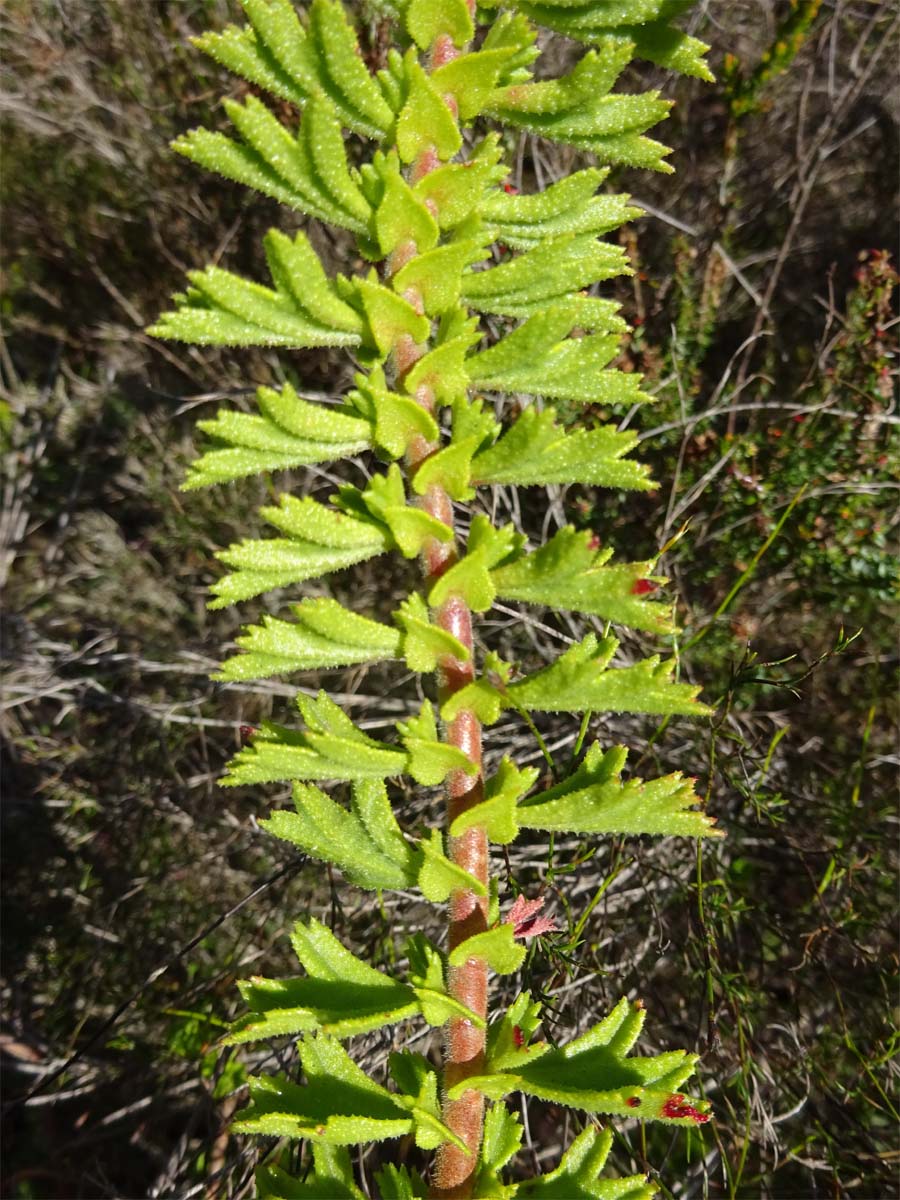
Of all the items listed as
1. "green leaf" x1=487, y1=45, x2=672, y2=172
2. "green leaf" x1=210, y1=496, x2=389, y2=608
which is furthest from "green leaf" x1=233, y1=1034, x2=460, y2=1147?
"green leaf" x1=487, y1=45, x2=672, y2=172

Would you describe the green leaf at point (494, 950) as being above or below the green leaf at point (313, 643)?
below

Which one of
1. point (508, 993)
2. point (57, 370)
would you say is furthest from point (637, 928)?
point (57, 370)

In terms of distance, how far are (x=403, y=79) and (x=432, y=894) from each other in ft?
3.13

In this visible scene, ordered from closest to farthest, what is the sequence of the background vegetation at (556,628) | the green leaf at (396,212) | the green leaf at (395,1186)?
the green leaf at (396,212), the green leaf at (395,1186), the background vegetation at (556,628)

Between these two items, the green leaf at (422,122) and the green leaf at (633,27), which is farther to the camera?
the green leaf at (633,27)

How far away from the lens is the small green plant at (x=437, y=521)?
921 millimetres

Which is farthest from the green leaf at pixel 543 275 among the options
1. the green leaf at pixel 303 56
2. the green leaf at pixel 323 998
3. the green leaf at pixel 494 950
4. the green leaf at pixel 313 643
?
the green leaf at pixel 323 998

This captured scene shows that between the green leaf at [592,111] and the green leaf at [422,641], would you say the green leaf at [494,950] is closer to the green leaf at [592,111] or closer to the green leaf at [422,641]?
the green leaf at [422,641]

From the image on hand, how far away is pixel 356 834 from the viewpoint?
3.45ft

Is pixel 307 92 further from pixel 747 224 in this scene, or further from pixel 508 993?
pixel 747 224

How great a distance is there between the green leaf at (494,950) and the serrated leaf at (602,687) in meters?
0.26

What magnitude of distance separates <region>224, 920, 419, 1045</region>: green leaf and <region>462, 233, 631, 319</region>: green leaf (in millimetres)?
819

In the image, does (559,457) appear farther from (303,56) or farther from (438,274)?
(303,56)

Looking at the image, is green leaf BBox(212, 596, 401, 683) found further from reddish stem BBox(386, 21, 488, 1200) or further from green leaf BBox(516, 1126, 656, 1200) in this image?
green leaf BBox(516, 1126, 656, 1200)
